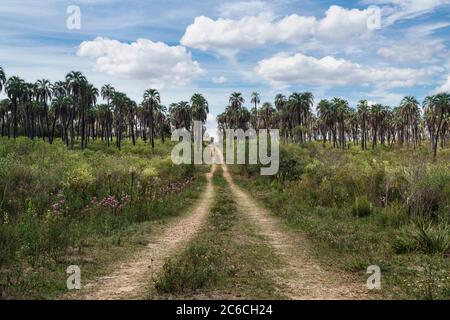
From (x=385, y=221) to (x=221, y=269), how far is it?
693 cm

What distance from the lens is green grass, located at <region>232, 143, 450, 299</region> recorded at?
7.91 meters

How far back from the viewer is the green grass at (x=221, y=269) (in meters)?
6.91

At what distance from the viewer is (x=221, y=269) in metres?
8.32

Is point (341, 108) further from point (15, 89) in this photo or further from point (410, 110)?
point (15, 89)

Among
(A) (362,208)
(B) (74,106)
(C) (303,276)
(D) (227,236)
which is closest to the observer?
(C) (303,276)

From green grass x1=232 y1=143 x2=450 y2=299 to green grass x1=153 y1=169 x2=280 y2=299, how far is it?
183 centimetres

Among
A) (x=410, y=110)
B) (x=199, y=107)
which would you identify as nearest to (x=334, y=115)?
(x=410, y=110)

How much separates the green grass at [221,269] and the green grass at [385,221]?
1.83 metres

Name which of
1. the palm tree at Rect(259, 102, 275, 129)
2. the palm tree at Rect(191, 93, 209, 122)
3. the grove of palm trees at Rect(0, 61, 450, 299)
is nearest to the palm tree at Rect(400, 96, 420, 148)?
the palm tree at Rect(259, 102, 275, 129)

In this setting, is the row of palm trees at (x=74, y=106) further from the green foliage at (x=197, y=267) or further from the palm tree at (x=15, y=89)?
the green foliage at (x=197, y=267)

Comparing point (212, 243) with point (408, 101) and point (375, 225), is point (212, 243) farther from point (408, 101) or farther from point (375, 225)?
point (408, 101)

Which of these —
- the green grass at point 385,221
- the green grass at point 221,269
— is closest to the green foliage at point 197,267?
the green grass at point 221,269

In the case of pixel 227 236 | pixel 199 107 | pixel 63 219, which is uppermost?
pixel 199 107

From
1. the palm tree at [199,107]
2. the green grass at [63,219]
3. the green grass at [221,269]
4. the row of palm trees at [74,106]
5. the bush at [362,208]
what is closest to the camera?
the green grass at [221,269]
